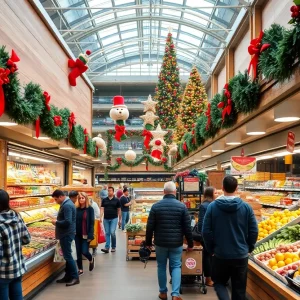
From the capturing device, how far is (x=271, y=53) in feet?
13.5

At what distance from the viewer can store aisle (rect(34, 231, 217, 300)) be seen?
5754 mm

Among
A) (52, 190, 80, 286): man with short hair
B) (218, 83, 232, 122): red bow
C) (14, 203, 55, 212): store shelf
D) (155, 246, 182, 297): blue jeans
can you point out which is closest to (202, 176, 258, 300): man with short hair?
(155, 246, 182, 297): blue jeans

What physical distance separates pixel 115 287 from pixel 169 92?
15.2 meters

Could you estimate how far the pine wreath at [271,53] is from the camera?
4062 millimetres

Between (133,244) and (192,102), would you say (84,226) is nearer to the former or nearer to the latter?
(133,244)

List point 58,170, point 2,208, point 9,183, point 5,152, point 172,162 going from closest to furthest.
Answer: point 2,208 → point 5,152 → point 9,183 → point 58,170 → point 172,162

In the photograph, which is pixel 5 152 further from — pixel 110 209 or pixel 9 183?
pixel 110 209

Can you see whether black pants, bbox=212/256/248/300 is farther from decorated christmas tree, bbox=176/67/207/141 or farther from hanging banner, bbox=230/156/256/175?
decorated christmas tree, bbox=176/67/207/141

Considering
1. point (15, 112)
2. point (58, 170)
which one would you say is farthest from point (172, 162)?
point (15, 112)

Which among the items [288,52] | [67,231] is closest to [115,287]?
[67,231]

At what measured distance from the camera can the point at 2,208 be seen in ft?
12.8

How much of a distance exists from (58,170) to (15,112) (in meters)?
5.85

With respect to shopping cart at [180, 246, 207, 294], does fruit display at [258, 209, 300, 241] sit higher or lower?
higher

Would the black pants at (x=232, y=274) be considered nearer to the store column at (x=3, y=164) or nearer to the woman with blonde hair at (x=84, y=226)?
the woman with blonde hair at (x=84, y=226)
